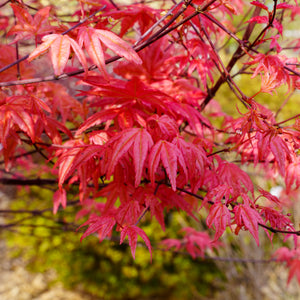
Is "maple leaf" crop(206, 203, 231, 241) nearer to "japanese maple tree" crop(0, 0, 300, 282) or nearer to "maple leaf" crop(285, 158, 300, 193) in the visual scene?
"japanese maple tree" crop(0, 0, 300, 282)

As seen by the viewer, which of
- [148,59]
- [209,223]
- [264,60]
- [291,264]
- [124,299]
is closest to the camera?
[209,223]

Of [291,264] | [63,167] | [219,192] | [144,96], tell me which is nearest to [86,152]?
[63,167]

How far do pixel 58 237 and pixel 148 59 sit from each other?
2539 millimetres

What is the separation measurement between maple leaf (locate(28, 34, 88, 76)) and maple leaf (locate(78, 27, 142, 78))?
24 millimetres

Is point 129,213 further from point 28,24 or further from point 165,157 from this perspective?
point 28,24

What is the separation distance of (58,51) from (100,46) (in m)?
0.10

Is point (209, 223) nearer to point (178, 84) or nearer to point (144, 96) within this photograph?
point (144, 96)

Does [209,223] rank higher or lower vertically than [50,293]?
higher

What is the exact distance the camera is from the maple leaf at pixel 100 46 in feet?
2.13

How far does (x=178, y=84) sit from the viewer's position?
103cm

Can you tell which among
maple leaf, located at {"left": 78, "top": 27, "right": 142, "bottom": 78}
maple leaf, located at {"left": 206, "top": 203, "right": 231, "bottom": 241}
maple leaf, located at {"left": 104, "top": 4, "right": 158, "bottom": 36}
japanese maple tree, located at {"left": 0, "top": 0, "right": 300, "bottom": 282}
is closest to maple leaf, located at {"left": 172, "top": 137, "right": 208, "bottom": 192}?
japanese maple tree, located at {"left": 0, "top": 0, "right": 300, "bottom": 282}

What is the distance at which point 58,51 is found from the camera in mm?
650

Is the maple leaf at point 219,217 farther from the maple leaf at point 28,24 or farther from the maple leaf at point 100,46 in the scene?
the maple leaf at point 28,24

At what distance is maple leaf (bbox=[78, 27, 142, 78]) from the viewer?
0.65m
